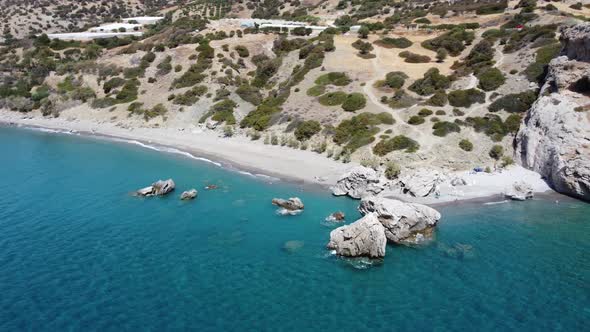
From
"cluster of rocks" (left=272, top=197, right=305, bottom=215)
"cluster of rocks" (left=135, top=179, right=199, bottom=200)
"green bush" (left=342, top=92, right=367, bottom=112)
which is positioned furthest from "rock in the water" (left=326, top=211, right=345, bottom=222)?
"green bush" (left=342, top=92, right=367, bottom=112)

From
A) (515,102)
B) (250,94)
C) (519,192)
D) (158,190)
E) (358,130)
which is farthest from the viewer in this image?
(250,94)

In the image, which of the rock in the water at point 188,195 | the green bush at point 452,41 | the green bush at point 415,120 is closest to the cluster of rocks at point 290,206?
the rock in the water at point 188,195

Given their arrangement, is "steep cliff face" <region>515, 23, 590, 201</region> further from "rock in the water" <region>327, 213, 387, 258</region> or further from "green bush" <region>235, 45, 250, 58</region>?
"green bush" <region>235, 45, 250, 58</region>

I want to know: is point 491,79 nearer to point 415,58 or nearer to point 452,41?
point 415,58

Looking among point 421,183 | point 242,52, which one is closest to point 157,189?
point 421,183

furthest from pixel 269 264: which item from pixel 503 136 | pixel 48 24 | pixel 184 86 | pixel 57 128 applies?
pixel 48 24

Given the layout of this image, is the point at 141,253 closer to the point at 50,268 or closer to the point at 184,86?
the point at 50,268
